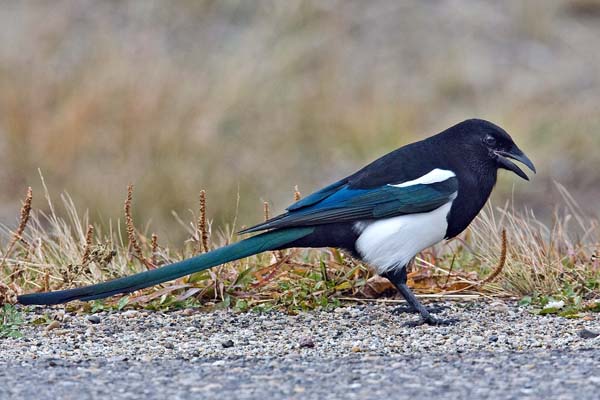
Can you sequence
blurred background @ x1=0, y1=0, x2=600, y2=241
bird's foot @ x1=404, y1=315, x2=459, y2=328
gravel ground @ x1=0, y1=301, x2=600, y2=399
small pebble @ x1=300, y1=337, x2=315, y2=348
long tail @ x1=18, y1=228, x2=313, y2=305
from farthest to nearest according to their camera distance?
blurred background @ x1=0, y1=0, x2=600, y2=241
bird's foot @ x1=404, y1=315, x2=459, y2=328
long tail @ x1=18, y1=228, x2=313, y2=305
small pebble @ x1=300, y1=337, x2=315, y2=348
gravel ground @ x1=0, y1=301, x2=600, y2=399

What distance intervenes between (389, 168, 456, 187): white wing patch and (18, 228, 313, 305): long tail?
0.69 metres

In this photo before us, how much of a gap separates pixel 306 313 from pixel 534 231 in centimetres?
127

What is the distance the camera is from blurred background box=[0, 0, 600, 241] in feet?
31.7

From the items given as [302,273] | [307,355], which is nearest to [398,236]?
[302,273]

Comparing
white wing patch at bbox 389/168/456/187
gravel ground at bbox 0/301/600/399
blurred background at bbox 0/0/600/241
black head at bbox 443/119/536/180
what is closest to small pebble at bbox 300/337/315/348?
gravel ground at bbox 0/301/600/399

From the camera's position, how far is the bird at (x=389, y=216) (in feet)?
17.0

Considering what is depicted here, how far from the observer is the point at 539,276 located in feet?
18.1

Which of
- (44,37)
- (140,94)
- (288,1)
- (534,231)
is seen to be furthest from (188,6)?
(534,231)

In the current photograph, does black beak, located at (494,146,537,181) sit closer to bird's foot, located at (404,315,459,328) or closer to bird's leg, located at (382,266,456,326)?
bird's leg, located at (382,266,456,326)

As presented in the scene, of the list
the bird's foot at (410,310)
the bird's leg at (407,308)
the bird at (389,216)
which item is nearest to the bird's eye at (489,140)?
the bird at (389,216)

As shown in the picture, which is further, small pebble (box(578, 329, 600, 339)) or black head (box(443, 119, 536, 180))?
black head (box(443, 119, 536, 180))

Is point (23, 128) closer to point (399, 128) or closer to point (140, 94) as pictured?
point (140, 94)

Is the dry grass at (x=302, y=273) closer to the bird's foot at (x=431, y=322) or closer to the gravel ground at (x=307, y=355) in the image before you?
the gravel ground at (x=307, y=355)

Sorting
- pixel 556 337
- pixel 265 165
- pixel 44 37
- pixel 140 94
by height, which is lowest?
pixel 556 337
